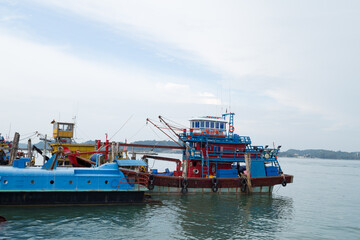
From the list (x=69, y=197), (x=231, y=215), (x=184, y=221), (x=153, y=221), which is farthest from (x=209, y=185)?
(x=69, y=197)

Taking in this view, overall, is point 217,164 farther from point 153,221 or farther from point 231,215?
point 153,221

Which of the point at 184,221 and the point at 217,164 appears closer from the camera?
the point at 184,221

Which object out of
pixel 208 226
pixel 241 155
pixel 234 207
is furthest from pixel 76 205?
pixel 241 155

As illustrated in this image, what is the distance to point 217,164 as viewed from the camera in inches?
1267

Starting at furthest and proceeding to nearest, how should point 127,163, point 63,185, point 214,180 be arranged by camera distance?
point 214,180
point 127,163
point 63,185

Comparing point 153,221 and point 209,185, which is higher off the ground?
point 209,185

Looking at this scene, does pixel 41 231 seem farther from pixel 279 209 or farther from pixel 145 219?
pixel 279 209

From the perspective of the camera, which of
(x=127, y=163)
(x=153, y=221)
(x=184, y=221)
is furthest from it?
(x=127, y=163)

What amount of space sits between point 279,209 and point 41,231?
1861 cm

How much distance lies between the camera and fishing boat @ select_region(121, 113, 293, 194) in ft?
94.9

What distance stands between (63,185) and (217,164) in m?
16.2

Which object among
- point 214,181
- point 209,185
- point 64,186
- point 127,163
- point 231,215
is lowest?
point 231,215

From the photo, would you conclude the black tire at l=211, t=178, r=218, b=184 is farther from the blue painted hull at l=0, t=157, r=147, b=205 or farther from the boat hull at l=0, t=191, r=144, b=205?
the boat hull at l=0, t=191, r=144, b=205

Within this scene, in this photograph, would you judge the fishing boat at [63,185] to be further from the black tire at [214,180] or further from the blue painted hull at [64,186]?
the black tire at [214,180]
